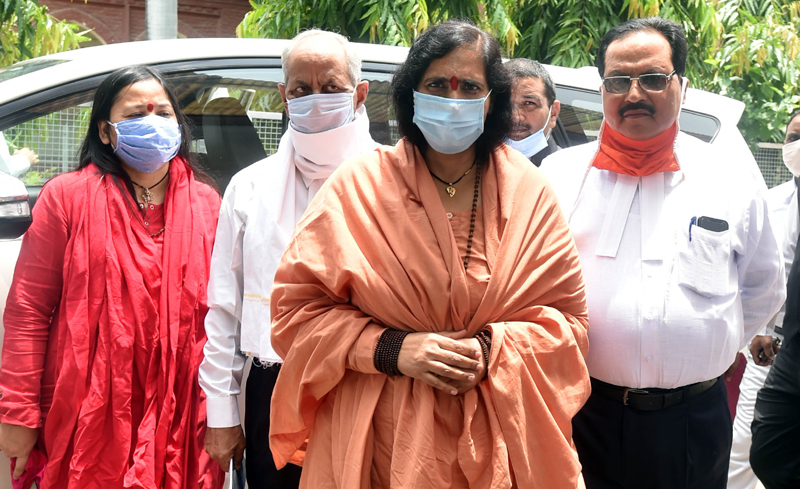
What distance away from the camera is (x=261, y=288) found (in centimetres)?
256

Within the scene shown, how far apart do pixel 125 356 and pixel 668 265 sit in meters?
1.73

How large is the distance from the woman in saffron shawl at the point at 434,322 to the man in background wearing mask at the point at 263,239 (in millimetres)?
413

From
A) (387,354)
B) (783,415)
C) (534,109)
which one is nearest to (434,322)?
(387,354)

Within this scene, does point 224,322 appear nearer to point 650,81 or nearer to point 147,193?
point 147,193

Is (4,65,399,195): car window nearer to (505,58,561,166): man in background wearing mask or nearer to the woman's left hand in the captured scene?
(505,58,561,166): man in background wearing mask

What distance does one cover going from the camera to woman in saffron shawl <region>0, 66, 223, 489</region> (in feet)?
8.59

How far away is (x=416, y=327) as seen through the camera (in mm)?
2045

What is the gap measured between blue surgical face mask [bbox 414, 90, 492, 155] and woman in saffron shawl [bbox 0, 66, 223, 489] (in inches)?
40.0

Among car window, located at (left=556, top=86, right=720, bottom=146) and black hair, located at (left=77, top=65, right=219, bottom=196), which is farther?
car window, located at (left=556, top=86, right=720, bottom=146)

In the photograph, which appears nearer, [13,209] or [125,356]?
[13,209]

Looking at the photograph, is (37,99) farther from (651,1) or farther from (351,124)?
(651,1)

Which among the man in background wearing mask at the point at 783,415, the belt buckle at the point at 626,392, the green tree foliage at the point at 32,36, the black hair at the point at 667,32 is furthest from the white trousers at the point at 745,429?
the green tree foliage at the point at 32,36

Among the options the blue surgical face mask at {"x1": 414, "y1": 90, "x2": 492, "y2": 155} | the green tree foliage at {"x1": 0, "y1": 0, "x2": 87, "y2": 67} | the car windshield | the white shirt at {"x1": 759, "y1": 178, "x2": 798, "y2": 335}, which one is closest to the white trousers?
the white shirt at {"x1": 759, "y1": 178, "x2": 798, "y2": 335}

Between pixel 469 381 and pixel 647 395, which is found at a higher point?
pixel 469 381
